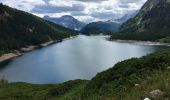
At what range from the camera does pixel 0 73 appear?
157m

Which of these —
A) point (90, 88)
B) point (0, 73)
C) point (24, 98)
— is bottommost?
point (0, 73)

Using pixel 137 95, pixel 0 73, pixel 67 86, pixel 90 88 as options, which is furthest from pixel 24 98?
pixel 0 73

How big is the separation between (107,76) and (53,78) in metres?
102

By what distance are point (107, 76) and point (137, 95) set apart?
1758 cm

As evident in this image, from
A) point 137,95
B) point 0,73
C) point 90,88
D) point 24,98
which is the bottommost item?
point 0,73

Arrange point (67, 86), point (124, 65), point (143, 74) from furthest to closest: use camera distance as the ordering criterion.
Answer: point (67, 86) < point (124, 65) < point (143, 74)

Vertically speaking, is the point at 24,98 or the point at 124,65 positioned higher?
the point at 124,65

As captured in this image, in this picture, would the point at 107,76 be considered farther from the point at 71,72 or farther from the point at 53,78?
the point at 71,72

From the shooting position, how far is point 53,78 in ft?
437

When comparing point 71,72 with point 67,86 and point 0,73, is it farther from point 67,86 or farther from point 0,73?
point 67,86

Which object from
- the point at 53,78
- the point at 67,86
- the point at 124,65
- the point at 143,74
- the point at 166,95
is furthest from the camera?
the point at 53,78

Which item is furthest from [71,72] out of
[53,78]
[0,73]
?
[0,73]

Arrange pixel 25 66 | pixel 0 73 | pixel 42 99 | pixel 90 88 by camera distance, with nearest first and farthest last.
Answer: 1. pixel 90 88
2. pixel 42 99
3. pixel 0 73
4. pixel 25 66

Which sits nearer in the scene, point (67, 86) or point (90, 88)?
point (90, 88)
